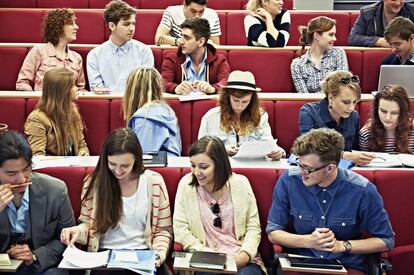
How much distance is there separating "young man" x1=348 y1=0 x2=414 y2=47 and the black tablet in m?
2.49

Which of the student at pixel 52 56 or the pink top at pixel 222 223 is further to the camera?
the student at pixel 52 56

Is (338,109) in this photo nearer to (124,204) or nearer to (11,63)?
(124,204)

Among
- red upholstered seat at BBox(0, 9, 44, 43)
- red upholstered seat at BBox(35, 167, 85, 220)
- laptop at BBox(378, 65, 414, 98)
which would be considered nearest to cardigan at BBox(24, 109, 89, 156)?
red upholstered seat at BBox(35, 167, 85, 220)

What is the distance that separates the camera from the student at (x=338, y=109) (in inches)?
117

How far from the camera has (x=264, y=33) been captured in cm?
407

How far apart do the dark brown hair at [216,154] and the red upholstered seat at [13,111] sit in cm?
125

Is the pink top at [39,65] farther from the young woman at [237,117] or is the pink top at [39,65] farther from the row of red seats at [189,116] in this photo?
the young woman at [237,117]

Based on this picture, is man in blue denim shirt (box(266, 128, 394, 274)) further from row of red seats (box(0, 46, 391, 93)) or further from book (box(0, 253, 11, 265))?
row of red seats (box(0, 46, 391, 93))

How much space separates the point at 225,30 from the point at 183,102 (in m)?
1.74

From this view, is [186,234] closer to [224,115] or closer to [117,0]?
[224,115]

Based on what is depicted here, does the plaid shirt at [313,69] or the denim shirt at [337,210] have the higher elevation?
the plaid shirt at [313,69]

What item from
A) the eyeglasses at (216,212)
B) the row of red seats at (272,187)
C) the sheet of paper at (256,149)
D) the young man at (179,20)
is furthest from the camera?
the young man at (179,20)

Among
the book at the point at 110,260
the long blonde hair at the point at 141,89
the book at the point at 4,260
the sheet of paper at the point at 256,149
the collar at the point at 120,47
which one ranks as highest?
the collar at the point at 120,47

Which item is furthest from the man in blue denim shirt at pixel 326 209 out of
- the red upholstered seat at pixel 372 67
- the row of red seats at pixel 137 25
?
the row of red seats at pixel 137 25
